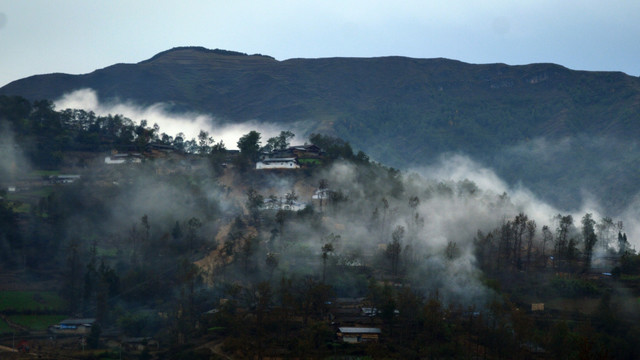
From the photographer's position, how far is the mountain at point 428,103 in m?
123

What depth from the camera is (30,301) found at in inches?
2377

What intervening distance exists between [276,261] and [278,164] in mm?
29501

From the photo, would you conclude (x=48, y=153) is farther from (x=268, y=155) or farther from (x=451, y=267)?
(x=451, y=267)

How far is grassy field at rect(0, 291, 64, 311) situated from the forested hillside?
186 mm

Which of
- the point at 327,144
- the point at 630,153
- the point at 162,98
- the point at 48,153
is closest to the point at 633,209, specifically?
the point at 630,153

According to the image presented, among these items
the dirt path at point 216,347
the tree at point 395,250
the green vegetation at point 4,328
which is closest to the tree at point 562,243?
the tree at point 395,250

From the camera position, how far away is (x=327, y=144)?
97.8m

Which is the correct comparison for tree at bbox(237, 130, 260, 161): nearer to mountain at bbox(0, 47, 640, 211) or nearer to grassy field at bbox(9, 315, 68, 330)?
grassy field at bbox(9, 315, 68, 330)

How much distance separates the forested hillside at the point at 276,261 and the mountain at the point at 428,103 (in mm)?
27575

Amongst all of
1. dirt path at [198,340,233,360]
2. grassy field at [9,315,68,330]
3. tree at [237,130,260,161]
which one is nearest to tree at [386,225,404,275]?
dirt path at [198,340,233,360]

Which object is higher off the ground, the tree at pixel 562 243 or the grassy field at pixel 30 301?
the tree at pixel 562 243

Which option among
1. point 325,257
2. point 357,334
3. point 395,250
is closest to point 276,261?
point 325,257

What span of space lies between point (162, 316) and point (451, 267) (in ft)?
90.7

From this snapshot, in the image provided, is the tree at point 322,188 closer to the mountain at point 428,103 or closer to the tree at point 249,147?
the tree at point 249,147
